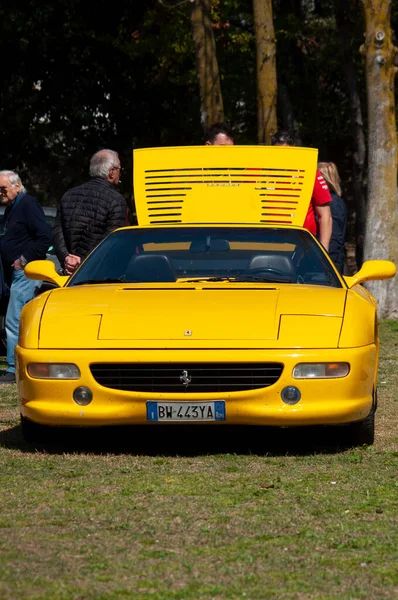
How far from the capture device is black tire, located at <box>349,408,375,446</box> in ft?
26.1

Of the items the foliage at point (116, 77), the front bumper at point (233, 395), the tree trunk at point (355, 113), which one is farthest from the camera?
the foliage at point (116, 77)

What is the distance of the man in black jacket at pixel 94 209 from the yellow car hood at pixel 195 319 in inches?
118

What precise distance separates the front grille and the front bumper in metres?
0.04

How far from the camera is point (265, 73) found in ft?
70.4

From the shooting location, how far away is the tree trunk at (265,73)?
21.3 m

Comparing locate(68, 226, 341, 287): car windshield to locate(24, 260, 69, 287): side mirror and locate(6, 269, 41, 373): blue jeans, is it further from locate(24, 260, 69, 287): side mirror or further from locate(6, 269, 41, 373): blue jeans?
locate(6, 269, 41, 373): blue jeans

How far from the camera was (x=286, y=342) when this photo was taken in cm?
753

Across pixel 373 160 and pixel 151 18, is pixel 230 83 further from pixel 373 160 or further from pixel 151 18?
pixel 373 160

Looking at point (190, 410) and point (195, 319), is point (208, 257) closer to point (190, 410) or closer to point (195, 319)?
point (195, 319)

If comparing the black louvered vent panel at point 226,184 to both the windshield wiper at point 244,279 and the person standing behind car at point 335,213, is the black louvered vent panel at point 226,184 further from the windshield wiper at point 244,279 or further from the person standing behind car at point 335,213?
the person standing behind car at point 335,213

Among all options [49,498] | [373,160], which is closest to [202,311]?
[49,498]

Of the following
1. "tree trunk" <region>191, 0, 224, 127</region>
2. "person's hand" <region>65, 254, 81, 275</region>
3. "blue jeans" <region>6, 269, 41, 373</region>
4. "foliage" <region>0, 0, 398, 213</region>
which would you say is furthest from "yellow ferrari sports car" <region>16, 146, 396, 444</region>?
"foliage" <region>0, 0, 398, 213</region>

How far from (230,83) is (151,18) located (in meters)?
4.67

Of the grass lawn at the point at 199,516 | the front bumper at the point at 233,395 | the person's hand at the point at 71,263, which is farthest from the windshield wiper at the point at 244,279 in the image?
the person's hand at the point at 71,263
